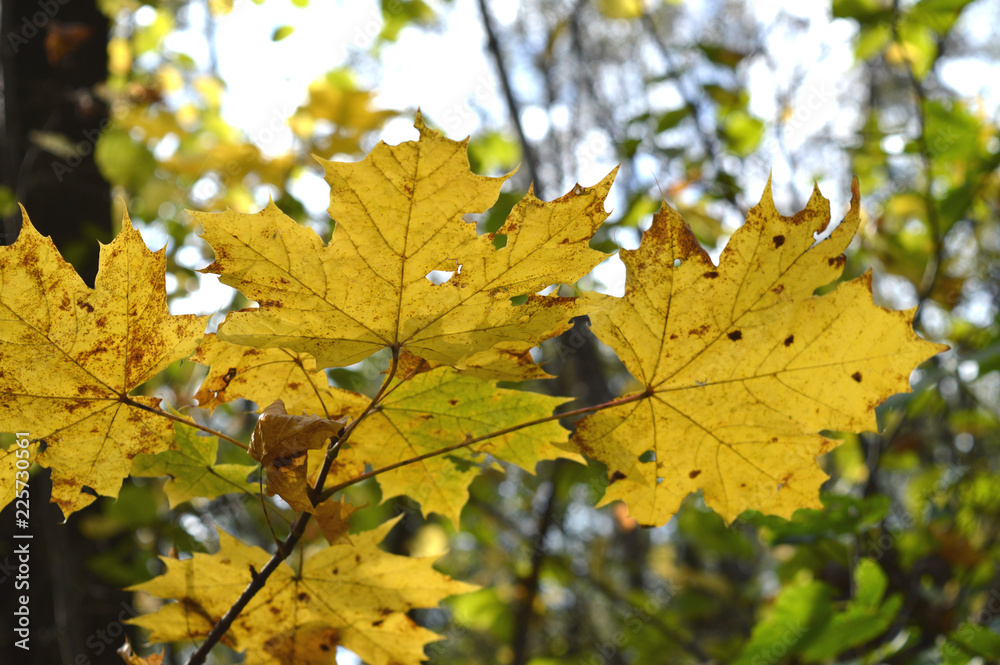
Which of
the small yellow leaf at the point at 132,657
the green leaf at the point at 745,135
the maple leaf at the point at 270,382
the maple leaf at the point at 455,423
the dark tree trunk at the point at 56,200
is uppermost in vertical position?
the green leaf at the point at 745,135

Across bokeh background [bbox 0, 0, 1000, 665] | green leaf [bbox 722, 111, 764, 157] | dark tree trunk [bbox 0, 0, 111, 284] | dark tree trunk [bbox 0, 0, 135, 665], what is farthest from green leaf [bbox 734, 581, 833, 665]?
dark tree trunk [bbox 0, 0, 111, 284]

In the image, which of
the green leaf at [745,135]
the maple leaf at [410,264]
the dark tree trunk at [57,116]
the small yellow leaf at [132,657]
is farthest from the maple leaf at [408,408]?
the green leaf at [745,135]

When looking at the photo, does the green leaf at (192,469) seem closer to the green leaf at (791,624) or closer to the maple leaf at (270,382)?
the maple leaf at (270,382)

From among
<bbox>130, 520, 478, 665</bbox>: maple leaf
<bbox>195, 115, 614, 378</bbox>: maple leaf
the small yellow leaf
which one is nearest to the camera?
<bbox>195, 115, 614, 378</bbox>: maple leaf

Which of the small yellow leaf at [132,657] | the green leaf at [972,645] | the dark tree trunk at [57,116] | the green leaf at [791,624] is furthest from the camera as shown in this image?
the dark tree trunk at [57,116]

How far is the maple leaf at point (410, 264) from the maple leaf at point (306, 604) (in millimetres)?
413

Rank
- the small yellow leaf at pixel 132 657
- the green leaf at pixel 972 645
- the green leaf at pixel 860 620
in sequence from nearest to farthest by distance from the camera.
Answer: the small yellow leaf at pixel 132 657 → the green leaf at pixel 972 645 → the green leaf at pixel 860 620

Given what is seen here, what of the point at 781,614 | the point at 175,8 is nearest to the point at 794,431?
the point at 781,614

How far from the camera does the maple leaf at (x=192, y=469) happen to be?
0.98m

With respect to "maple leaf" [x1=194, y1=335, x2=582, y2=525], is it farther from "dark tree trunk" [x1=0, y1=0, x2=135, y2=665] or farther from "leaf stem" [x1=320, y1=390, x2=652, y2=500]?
"dark tree trunk" [x1=0, y1=0, x2=135, y2=665]

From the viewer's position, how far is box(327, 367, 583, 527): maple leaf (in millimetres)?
1004

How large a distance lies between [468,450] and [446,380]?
0.13 metres

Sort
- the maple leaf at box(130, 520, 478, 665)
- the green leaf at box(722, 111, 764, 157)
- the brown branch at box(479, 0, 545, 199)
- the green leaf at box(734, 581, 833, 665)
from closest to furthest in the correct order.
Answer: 1. the maple leaf at box(130, 520, 478, 665)
2. the green leaf at box(734, 581, 833, 665)
3. the brown branch at box(479, 0, 545, 199)
4. the green leaf at box(722, 111, 764, 157)

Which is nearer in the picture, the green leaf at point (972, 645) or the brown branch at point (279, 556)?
the brown branch at point (279, 556)
